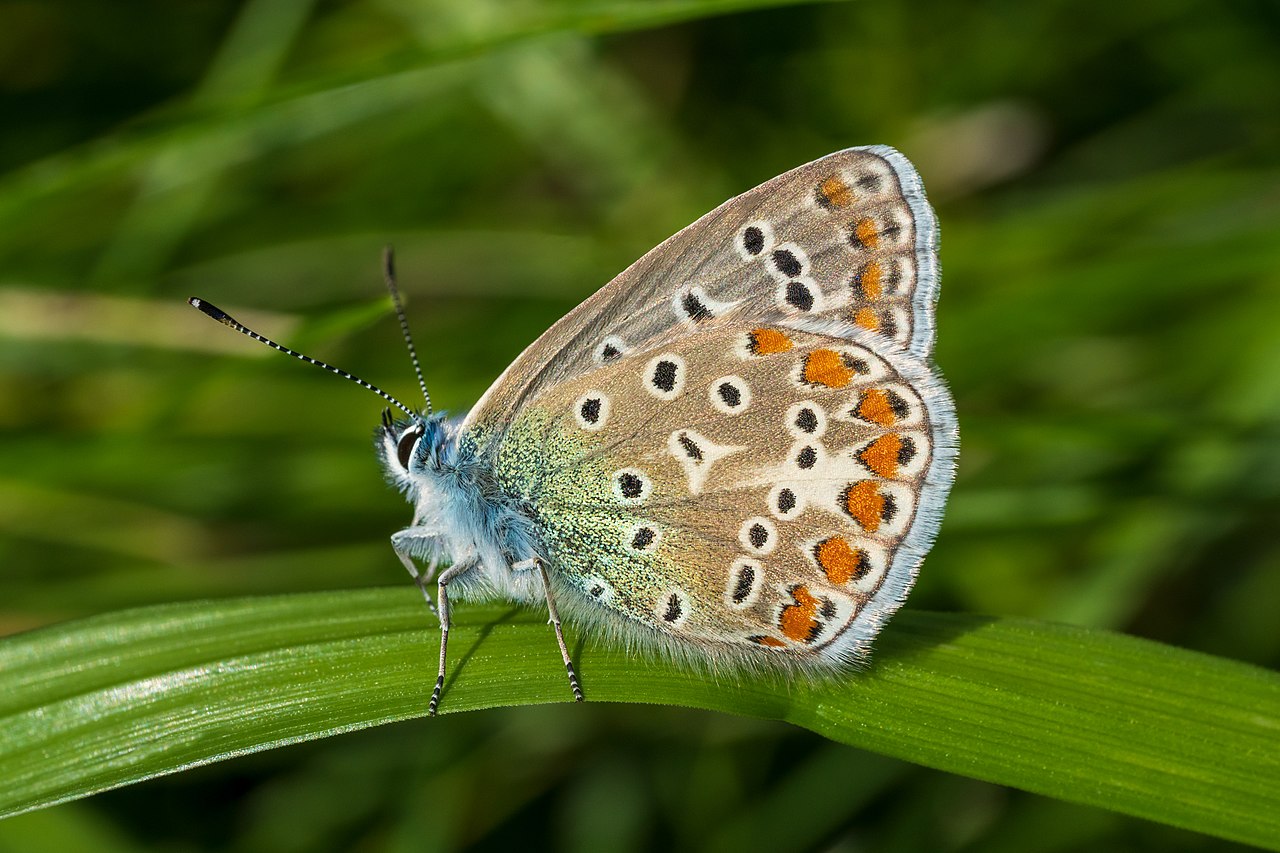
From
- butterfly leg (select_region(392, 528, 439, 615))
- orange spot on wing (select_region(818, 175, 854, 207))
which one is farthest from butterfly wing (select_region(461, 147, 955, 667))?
butterfly leg (select_region(392, 528, 439, 615))

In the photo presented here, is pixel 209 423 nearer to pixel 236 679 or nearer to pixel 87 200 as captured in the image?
pixel 87 200

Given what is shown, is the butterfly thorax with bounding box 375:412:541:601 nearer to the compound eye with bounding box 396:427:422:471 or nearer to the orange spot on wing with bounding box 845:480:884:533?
the compound eye with bounding box 396:427:422:471

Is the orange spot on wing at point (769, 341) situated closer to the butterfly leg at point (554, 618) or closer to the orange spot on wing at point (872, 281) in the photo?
the orange spot on wing at point (872, 281)

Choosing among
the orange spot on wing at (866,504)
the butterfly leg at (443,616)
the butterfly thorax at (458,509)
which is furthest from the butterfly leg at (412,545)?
the orange spot on wing at (866,504)

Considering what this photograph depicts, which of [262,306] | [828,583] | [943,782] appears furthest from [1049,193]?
[262,306]

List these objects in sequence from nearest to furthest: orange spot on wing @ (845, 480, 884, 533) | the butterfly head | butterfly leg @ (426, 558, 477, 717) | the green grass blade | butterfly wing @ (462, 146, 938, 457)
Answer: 1. the green grass blade
2. butterfly leg @ (426, 558, 477, 717)
3. orange spot on wing @ (845, 480, 884, 533)
4. butterfly wing @ (462, 146, 938, 457)
5. the butterfly head

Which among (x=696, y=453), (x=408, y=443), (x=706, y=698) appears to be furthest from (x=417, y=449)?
(x=706, y=698)
